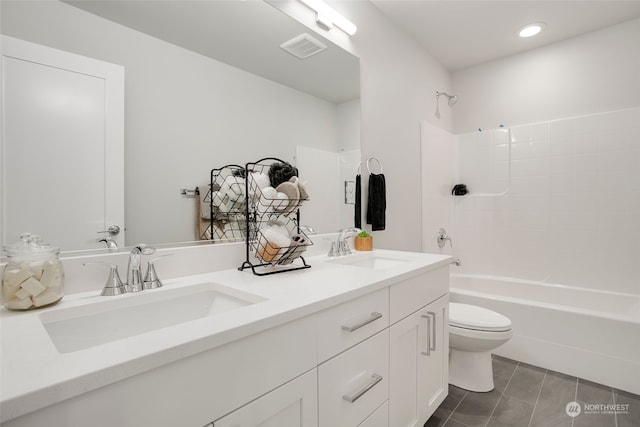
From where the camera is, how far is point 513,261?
276 cm

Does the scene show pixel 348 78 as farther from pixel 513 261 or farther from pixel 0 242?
pixel 513 261

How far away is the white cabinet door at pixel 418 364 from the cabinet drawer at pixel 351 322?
0.13 metres

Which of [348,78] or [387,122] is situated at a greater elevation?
[348,78]

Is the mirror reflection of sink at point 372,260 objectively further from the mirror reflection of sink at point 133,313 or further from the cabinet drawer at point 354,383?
the mirror reflection of sink at point 133,313

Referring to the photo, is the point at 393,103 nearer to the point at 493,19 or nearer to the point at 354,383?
the point at 493,19

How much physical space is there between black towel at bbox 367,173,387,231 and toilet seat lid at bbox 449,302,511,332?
2.26 feet

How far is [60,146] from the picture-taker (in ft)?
2.86

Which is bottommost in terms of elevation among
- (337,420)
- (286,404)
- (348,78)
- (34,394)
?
(337,420)

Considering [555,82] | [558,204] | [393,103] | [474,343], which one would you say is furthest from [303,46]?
[558,204]

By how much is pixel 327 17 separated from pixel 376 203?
1049 millimetres

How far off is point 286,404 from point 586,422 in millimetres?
1709

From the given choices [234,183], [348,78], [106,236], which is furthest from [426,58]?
[106,236]

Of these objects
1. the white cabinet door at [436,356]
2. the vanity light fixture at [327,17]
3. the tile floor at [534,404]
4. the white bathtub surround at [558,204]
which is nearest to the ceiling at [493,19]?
the vanity light fixture at [327,17]

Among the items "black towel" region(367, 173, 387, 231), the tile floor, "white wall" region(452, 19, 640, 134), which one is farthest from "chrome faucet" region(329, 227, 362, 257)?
"white wall" region(452, 19, 640, 134)
